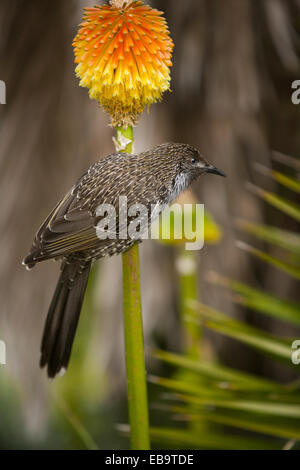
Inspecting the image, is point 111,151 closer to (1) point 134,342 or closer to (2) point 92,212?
(2) point 92,212

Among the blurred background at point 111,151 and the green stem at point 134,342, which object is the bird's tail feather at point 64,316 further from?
the blurred background at point 111,151

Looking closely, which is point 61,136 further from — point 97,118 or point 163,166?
point 163,166

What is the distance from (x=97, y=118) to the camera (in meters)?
2.18

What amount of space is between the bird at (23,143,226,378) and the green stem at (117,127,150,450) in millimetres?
84

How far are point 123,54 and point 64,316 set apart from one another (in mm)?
472

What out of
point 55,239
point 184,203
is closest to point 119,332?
point 184,203

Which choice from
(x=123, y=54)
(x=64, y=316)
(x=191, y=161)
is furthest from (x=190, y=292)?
(x=123, y=54)

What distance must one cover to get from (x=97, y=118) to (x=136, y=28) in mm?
1468

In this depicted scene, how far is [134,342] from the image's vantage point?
0.77 metres

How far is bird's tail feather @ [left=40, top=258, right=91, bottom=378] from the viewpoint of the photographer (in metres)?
0.97

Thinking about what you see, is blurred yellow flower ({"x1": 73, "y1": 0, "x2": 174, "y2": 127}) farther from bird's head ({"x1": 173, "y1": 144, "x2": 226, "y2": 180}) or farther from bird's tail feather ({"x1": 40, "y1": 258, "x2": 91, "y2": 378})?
bird's tail feather ({"x1": 40, "y1": 258, "x2": 91, "y2": 378})

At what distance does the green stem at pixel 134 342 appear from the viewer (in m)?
0.77

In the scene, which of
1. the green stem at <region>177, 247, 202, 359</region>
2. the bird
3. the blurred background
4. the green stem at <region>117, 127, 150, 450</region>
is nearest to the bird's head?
the bird

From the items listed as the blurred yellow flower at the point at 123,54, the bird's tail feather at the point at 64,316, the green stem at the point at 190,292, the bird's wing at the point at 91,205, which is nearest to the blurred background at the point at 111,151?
the green stem at the point at 190,292
